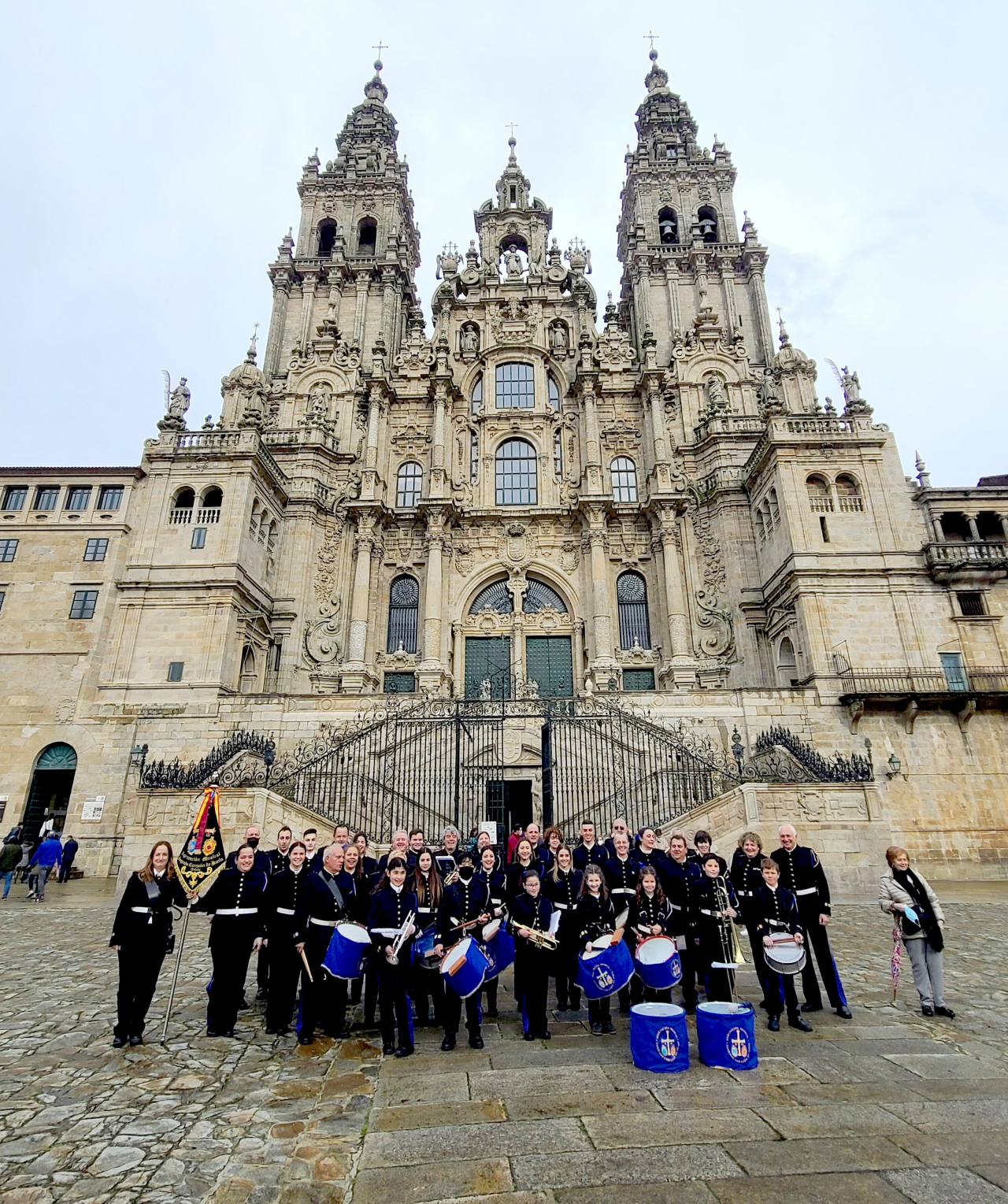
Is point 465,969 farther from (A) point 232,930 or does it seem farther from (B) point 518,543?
(B) point 518,543

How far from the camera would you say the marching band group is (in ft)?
20.6

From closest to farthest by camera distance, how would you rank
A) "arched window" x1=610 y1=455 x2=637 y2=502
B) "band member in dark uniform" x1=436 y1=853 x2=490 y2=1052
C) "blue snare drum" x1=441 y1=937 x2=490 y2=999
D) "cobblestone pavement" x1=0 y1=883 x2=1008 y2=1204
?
"cobblestone pavement" x1=0 y1=883 x2=1008 y2=1204, "blue snare drum" x1=441 y1=937 x2=490 y2=999, "band member in dark uniform" x1=436 y1=853 x2=490 y2=1052, "arched window" x1=610 y1=455 x2=637 y2=502

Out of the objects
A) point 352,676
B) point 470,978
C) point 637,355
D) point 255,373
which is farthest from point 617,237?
point 470,978

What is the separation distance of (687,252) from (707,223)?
3306 mm

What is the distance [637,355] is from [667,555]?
40.1 feet

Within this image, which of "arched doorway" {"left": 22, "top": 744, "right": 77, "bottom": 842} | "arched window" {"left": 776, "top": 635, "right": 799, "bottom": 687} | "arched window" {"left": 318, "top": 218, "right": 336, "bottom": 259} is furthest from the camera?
"arched window" {"left": 318, "top": 218, "right": 336, "bottom": 259}

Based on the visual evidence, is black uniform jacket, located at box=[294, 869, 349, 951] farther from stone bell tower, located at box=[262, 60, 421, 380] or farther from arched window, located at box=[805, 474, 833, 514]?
stone bell tower, located at box=[262, 60, 421, 380]

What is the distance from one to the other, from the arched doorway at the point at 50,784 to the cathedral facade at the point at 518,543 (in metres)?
0.11

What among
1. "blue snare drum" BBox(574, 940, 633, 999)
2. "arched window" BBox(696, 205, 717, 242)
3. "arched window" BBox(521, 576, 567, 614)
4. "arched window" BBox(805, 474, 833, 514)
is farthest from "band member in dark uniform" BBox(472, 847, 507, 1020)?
"arched window" BBox(696, 205, 717, 242)

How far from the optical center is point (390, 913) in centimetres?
632

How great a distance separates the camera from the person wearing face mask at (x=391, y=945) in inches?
238

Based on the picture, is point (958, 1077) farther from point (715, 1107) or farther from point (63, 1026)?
point (63, 1026)

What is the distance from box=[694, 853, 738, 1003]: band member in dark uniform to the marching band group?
16 mm

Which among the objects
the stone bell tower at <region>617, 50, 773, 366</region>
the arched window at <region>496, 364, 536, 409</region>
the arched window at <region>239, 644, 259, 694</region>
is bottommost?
the arched window at <region>239, 644, 259, 694</region>
